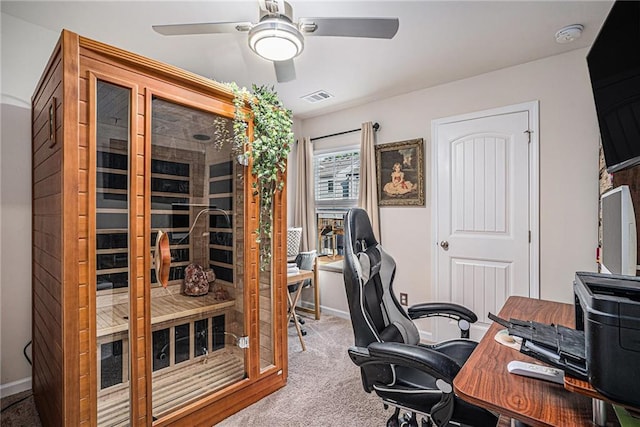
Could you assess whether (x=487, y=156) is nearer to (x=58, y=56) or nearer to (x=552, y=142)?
(x=552, y=142)

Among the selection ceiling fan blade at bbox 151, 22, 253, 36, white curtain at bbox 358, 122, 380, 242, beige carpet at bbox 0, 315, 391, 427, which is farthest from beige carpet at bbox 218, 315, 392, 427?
ceiling fan blade at bbox 151, 22, 253, 36

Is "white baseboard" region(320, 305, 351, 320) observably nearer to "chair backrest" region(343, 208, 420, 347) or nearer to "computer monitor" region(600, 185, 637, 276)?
"chair backrest" region(343, 208, 420, 347)

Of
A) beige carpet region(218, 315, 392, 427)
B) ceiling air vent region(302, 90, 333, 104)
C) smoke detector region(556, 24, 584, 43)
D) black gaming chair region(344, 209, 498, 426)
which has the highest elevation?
ceiling air vent region(302, 90, 333, 104)

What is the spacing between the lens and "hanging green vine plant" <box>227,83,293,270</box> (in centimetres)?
209

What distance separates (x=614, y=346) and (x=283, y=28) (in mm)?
1723

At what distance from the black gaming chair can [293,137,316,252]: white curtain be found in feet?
7.28

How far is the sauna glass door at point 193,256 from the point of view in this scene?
1.77 m

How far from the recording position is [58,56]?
1.46 m

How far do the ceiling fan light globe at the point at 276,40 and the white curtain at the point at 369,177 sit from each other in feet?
6.08

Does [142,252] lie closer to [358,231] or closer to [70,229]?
[70,229]

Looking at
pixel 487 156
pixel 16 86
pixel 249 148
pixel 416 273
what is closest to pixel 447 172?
pixel 487 156

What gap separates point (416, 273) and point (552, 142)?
5.49 ft

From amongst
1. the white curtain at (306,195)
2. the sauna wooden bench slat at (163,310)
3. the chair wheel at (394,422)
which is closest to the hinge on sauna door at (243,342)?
the sauna wooden bench slat at (163,310)

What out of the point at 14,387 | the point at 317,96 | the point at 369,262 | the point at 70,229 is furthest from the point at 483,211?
the point at 14,387
